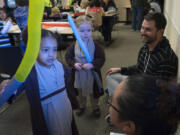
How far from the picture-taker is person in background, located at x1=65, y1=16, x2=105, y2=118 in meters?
1.54

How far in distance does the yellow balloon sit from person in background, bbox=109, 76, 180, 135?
0.38 m

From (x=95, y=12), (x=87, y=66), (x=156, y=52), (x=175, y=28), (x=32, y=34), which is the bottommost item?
(x=87, y=66)

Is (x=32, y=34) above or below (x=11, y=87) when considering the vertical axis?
above

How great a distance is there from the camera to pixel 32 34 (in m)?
0.35

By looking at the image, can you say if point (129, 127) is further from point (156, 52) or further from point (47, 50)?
point (156, 52)

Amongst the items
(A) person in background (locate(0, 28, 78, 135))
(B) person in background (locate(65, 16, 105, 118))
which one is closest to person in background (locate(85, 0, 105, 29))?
(B) person in background (locate(65, 16, 105, 118))

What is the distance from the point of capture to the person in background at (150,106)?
573 millimetres

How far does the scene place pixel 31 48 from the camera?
36cm

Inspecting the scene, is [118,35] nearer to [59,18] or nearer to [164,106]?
[59,18]

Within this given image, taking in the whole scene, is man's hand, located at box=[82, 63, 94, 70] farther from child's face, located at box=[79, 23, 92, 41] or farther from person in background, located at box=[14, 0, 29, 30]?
person in background, located at box=[14, 0, 29, 30]

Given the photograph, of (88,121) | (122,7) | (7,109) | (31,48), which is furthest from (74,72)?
(122,7)

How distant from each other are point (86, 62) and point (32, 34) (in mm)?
1399

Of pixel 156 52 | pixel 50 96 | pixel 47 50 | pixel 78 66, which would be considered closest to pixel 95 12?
pixel 78 66

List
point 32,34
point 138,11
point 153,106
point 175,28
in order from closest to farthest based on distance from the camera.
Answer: point 32,34
point 153,106
point 175,28
point 138,11
